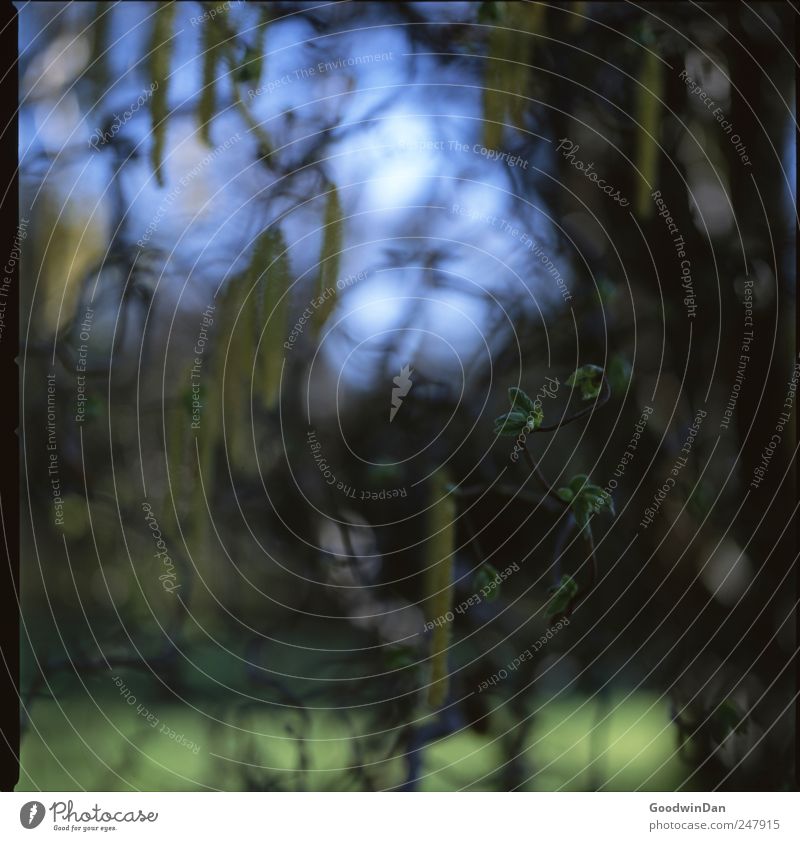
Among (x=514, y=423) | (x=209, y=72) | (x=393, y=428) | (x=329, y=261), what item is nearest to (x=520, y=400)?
(x=514, y=423)

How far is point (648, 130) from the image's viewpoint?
76 cm

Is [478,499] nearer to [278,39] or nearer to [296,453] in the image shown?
[296,453]

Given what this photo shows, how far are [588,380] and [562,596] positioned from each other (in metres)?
0.22

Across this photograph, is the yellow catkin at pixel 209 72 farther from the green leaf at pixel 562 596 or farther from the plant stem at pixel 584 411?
the green leaf at pixel 562 596

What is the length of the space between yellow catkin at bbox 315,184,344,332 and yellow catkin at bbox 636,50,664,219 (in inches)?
12.0

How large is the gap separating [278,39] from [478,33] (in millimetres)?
199

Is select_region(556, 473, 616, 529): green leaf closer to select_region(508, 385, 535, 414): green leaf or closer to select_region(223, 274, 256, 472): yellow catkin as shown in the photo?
Answer: select_region(508, 385, 535, 414): green leaf

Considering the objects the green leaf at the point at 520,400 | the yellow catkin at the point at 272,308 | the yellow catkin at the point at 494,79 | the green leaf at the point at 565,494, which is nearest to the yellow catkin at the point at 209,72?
the yellow catkin at the point at 272,308

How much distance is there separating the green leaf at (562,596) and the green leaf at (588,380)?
185 millimetres

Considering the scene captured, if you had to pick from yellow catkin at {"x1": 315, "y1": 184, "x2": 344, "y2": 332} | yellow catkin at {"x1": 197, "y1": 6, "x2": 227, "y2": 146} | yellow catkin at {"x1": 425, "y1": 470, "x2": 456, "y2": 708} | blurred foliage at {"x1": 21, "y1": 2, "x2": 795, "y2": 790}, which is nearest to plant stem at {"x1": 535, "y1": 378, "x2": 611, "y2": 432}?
blurred foliage at {"x1": 21, "y1": 2, "x2": 795, "y2": 790}

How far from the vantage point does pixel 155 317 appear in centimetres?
76

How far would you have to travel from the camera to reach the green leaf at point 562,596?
0.75 m
